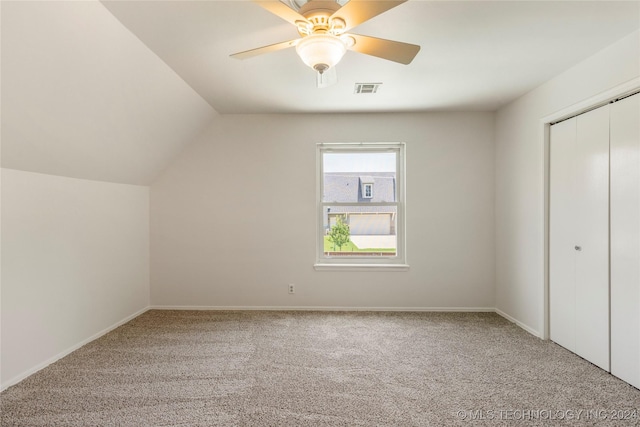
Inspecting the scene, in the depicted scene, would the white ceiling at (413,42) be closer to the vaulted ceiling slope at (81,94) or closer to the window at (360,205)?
the vaulted ceiling slope at (81,94)

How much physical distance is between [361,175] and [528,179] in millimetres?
1799

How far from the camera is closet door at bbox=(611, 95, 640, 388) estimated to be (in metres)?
2.39

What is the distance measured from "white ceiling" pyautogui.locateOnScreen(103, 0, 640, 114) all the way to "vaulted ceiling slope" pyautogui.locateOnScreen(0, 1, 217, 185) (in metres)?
0.16

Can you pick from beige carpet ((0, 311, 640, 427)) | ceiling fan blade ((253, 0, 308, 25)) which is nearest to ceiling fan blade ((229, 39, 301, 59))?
ceiling fan blade ((253, 0, 308, 25))

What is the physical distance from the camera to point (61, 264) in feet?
9.77

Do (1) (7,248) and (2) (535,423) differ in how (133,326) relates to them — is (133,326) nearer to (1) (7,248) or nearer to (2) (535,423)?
(1) (7,248)

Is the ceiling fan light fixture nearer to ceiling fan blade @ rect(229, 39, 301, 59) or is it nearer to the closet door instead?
ceiling fan blade @ rect(229, 39, 301, 59)

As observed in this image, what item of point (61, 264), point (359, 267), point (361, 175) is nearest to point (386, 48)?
point (361, 175)

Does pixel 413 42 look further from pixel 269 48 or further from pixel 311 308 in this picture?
pixel 311 308

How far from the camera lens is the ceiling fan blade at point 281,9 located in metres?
1.56

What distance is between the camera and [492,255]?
4.26m

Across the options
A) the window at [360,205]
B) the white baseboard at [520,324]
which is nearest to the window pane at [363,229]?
the window at [360,205]

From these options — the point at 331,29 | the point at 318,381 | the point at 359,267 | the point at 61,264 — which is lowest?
the point at 318,381

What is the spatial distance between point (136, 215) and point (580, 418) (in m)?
4.35
